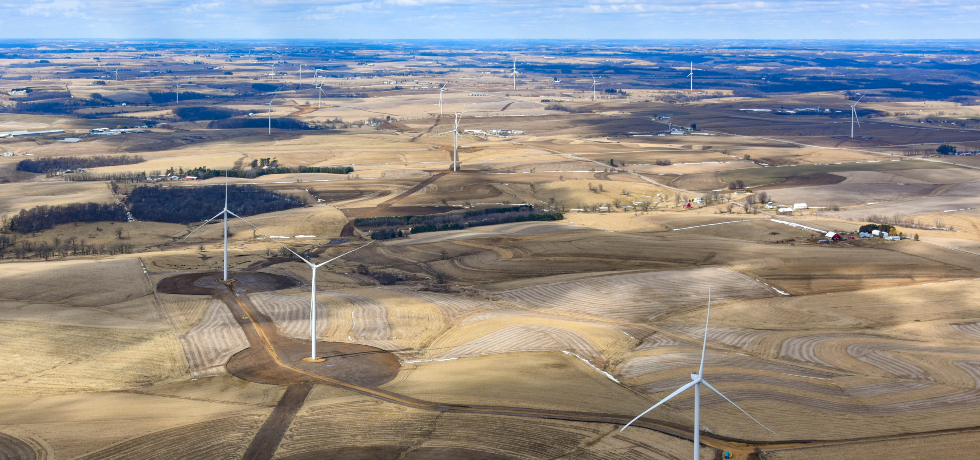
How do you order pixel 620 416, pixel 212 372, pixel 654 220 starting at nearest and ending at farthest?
pixel 620 416, pixel 212 372, pixel 654 220

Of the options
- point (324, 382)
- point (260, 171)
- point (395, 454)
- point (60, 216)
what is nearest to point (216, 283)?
point (324, 382)

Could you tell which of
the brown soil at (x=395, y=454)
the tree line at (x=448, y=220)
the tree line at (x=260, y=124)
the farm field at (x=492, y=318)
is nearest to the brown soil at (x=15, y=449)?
the farm field at (x=492, y=318)

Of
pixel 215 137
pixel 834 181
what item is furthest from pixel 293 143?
pixel 834 181

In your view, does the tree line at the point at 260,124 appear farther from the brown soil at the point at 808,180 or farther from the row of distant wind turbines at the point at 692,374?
the brown soil at the point at 808,180

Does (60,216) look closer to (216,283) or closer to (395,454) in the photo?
(216,283)

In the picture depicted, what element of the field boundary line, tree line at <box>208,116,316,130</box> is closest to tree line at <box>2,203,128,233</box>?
the field boundary line

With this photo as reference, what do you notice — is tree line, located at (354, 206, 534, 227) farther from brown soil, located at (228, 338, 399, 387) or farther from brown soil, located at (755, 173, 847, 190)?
brown soil, located at (755, 173, 847, 190)

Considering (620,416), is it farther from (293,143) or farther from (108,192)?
(293,143)
